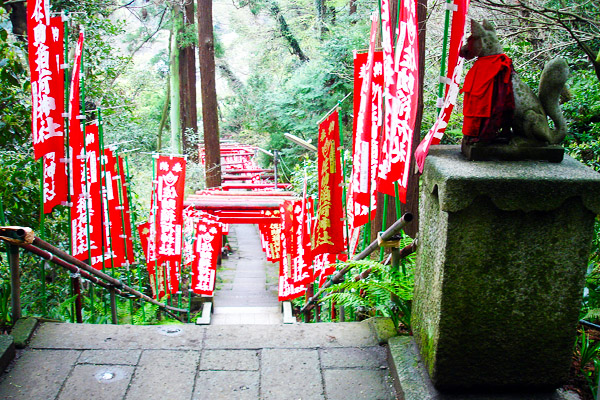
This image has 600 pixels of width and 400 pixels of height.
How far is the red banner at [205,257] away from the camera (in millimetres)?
10094

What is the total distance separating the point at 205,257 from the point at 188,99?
11469 mm

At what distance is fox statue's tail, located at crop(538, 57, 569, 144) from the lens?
2.66m

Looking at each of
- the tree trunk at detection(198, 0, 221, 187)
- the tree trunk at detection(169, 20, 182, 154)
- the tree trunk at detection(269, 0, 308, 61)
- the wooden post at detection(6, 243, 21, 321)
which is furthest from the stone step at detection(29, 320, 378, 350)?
the tree trunk at detection(269, 0, 308, 61)

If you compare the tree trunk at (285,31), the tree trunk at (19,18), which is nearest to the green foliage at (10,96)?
the tree trunk at (19,18)

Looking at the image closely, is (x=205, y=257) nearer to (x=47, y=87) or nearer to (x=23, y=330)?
(x=47, y=87)

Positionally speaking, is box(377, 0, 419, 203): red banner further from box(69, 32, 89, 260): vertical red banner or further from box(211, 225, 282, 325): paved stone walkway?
box(211, 225, 282, 325): paved stone walkway

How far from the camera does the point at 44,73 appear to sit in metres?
4.33

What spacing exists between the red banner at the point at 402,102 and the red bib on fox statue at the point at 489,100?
691 millimetres

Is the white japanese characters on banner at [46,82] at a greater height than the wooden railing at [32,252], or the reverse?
the white japanese characters on banner at [46,82]

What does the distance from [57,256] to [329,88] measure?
39.2ft

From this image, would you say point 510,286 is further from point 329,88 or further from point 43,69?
point 329,88

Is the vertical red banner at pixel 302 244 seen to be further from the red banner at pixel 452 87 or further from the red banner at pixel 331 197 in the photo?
the red banner at pixel 452 87

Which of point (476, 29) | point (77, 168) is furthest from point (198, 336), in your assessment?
point (77, 168)

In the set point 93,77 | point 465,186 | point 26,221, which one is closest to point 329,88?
point 93,77
